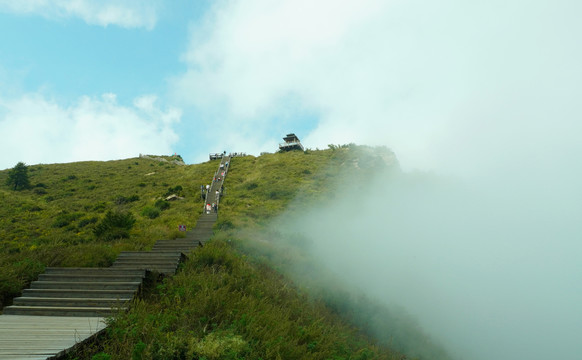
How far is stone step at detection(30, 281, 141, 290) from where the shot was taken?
696cm

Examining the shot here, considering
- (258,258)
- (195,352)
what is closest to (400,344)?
(258,258)

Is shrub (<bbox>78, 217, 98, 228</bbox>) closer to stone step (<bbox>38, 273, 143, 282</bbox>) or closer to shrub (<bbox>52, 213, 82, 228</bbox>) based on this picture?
shrub (<bbox>52, 213, 82, 228</bbox>)

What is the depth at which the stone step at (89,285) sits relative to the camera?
6965mm

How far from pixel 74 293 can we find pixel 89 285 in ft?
1.11

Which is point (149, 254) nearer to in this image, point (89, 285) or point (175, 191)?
point (89, 285)

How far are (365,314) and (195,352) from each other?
7.64 meters

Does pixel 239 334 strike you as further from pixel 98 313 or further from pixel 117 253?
pixel 117 253

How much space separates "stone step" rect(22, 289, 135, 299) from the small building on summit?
64.2 m

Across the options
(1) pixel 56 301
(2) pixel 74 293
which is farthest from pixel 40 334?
(2) pixel 74 293

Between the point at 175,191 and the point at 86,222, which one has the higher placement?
the point at 175,191

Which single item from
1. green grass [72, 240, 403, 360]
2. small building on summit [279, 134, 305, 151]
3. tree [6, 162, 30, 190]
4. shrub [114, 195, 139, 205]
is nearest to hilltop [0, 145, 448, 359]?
green grass [72, 240, 403, 360]

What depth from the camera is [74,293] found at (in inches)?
274

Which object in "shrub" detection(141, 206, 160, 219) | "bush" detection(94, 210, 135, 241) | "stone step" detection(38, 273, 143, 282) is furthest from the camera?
"shrub" detection(141, 206, 160, 219)

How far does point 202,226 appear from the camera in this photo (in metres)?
20.8
